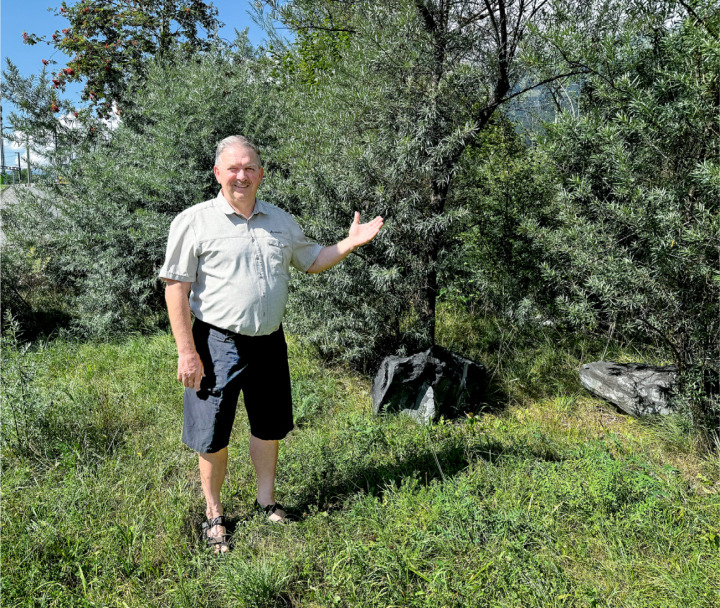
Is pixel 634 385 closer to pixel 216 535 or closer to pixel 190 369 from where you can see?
pixel 216 535

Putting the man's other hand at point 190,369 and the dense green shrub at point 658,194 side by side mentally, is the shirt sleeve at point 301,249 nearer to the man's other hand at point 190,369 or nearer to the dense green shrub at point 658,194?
the man's other hand at point 190,369

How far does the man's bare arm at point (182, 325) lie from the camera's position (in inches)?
103

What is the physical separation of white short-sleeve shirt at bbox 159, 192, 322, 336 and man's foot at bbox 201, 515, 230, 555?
1080 millimetres

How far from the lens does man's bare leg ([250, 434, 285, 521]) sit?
301cm

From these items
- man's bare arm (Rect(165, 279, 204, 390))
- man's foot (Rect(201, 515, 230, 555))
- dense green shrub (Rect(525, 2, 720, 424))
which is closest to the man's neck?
man's bare arm (Rect(165, 279, 204, 390))

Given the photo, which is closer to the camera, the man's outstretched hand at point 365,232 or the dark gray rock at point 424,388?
the man's outstretched hand at point 365,232

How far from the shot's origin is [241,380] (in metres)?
2.78

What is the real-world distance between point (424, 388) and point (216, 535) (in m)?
2.11

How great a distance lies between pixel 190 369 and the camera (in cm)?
264

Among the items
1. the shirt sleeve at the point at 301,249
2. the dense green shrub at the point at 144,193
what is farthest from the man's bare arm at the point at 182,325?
the dense green shrub at the point at 144,193

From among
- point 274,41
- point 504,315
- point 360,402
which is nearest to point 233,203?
point 360,402

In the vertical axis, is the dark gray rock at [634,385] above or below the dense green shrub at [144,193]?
below

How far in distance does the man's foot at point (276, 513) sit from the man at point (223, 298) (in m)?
0.26

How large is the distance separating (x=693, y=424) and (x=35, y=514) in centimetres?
432
